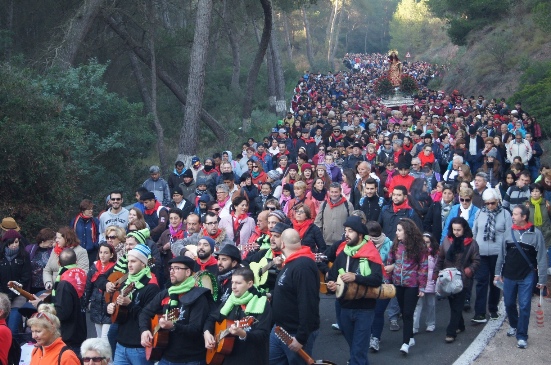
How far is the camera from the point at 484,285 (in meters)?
10.4

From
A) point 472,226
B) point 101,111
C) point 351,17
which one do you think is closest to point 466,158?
point 472,226

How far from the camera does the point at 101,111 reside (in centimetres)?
2066

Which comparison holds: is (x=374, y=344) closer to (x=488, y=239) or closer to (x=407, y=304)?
(x=407, y=304)

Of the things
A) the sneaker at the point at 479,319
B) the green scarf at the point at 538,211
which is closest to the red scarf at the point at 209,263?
the sneaker at the point at 479,319

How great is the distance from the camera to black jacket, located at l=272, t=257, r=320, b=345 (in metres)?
7.10

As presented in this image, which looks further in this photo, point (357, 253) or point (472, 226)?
point (472, 226)

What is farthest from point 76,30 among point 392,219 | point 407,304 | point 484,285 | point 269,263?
point 269,263

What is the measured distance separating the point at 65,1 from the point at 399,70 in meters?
20.2

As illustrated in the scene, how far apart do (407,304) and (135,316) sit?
3.58 meters

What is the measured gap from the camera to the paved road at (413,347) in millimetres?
9438

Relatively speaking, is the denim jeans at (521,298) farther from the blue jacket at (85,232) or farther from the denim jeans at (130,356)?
the blue jacket at (85,232)

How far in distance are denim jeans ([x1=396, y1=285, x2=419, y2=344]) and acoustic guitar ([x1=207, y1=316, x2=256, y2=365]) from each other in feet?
11.1

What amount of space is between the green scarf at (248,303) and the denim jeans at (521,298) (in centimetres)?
415

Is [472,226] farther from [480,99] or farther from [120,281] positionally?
[480,99]
